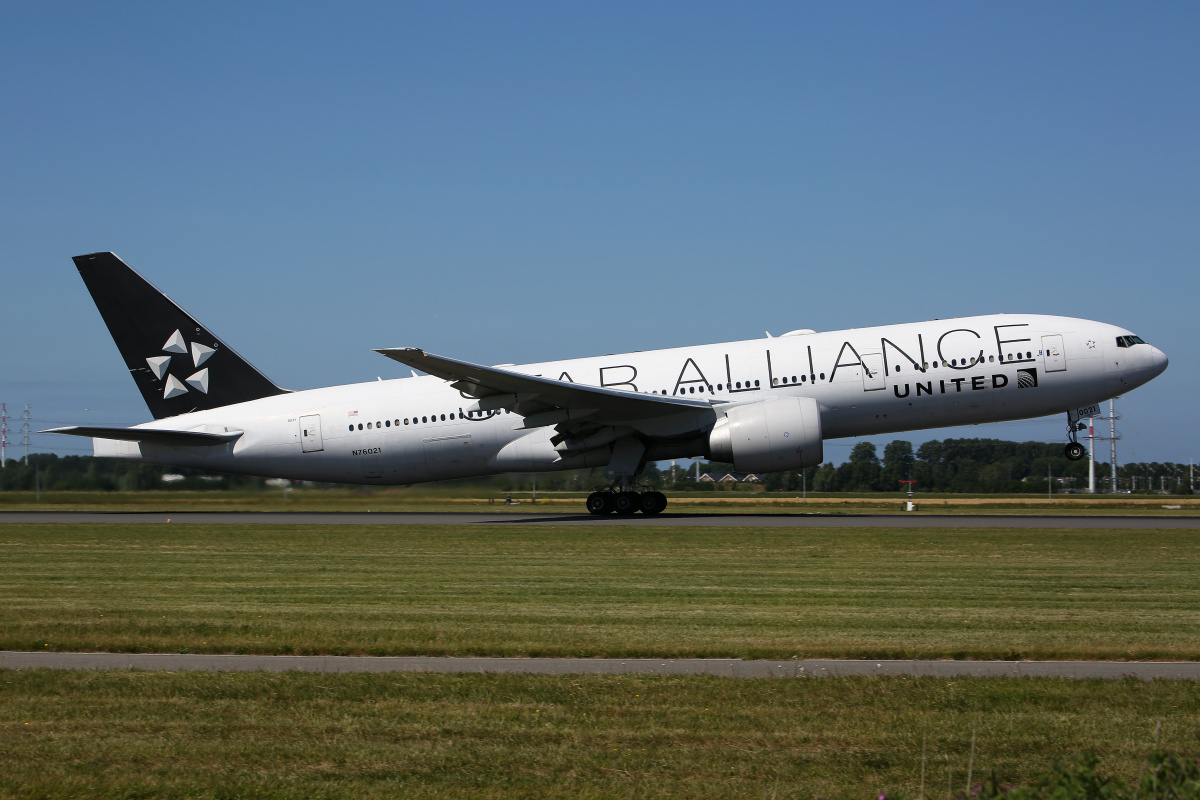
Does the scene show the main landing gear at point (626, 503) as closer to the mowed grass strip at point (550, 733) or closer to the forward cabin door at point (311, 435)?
the forward cabin door at point (311, 435)

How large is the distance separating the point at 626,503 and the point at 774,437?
4.99 m

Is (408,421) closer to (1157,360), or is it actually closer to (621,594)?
(621,594)

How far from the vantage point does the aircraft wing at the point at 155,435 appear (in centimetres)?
2936

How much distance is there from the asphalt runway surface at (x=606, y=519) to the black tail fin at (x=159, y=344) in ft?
11.9

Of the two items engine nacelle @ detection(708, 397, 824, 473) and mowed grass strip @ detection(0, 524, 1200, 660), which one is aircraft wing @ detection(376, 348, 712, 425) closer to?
engine nacelle @ detection(708, 397, 824, 473)

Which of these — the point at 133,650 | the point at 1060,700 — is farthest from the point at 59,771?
the point at 1060,700

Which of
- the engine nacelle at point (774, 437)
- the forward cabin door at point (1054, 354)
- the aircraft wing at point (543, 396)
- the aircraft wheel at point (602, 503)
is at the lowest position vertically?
the aircraft wheel at point (602, 503)

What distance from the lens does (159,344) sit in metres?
31.6

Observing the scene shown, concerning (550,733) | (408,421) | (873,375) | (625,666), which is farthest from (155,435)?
(550,733)

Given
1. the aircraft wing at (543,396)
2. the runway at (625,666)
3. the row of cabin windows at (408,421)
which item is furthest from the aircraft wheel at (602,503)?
the runway at (625,666)

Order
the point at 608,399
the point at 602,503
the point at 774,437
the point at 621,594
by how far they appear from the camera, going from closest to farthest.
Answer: the point at 621,594 < the point at 774,437 < the point at 608,399 < the point at 602,503

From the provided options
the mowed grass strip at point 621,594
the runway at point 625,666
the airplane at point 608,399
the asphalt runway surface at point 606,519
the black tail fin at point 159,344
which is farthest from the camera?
the black tail fin at point 159,344

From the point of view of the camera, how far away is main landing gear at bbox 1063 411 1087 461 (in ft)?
92.9

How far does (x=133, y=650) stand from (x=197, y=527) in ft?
57.3
